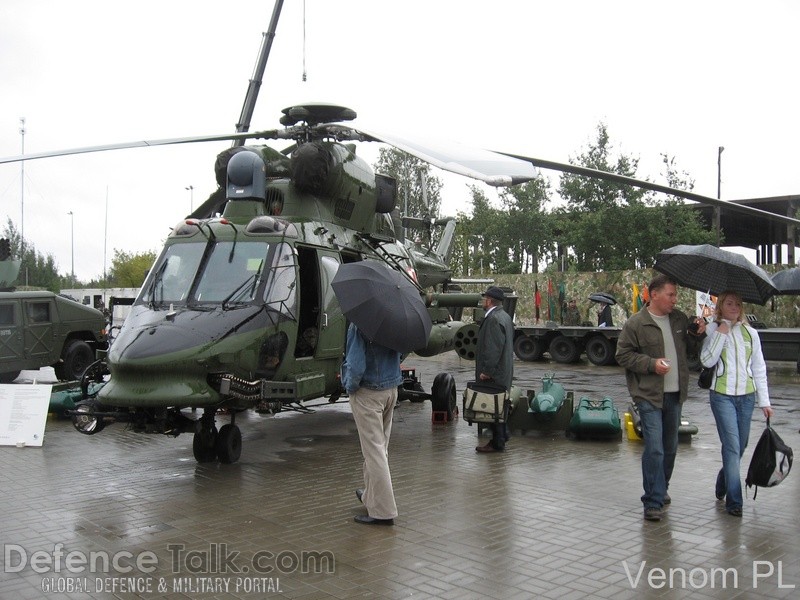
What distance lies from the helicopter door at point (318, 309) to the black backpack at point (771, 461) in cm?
457

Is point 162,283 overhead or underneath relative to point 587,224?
underneath

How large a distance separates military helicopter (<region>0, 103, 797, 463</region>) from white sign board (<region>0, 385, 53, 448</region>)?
1.09m

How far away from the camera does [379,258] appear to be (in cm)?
1018

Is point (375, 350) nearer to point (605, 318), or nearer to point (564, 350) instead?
point (564, 350)

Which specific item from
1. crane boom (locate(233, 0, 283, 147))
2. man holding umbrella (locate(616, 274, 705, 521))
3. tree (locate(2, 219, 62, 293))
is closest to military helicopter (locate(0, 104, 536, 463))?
man holding umbrella (locate(616, 274, 705, 521))

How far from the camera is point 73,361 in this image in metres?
15.4

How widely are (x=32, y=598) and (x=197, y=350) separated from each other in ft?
9.72

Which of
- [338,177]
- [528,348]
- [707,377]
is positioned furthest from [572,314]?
[707,377]

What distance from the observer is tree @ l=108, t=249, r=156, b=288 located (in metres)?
58.1

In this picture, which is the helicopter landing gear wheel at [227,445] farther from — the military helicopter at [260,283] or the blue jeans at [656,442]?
the blue jeans at [656,442]

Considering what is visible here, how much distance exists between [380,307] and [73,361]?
38.5ft

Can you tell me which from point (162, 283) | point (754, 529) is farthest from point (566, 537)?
point (162, 283)

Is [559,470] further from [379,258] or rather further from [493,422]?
A: [379,258]

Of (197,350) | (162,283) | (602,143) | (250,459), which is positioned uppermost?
(602,143)
